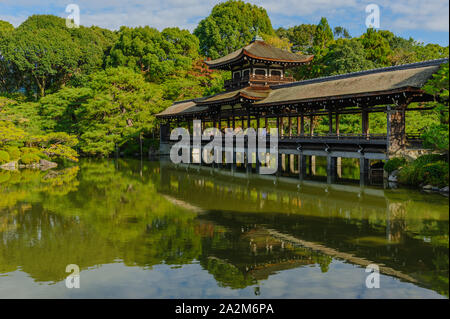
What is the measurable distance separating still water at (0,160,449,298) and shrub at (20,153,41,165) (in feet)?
45.7

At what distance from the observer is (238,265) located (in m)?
9.37

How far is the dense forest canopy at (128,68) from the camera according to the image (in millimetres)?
40969

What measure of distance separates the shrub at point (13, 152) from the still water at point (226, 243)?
562 inches

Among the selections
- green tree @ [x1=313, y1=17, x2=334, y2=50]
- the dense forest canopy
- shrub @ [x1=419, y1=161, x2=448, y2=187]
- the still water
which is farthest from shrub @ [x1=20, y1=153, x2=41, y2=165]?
green tree @ [x1=313, y1=17, x2=334, y2=50]

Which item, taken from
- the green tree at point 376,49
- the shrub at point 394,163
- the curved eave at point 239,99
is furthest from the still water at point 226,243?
the green tree at point 376,49

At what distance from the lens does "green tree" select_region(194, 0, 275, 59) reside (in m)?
68.3

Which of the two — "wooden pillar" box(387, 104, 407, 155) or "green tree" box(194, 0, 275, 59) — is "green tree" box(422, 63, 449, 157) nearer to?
"wooden pillar" box(387, 104, 407, 155)

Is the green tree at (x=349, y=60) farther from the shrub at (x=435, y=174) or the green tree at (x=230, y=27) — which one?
the green tree at (x=230, y=27)

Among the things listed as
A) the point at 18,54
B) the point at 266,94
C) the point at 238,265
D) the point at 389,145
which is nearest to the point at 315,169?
the point at 266,94

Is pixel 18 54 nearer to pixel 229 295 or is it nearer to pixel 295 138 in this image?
pixel 295 138

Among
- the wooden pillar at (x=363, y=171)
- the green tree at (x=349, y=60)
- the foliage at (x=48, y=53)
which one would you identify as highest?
the foliage at (x=48, y=53)

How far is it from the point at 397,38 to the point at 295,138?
38532mm

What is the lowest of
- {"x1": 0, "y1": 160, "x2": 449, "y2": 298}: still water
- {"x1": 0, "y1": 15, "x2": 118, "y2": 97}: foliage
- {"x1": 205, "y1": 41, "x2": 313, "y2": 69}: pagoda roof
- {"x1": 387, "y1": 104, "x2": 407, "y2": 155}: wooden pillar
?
{"x1": 0, "y1": 160, "x2": 449, "y2": 298}: still water
